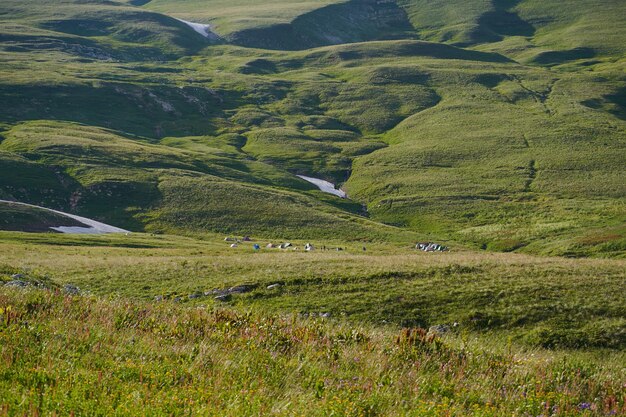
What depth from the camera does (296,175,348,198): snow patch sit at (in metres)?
140

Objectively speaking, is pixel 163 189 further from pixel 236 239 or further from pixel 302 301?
pixel 302 301

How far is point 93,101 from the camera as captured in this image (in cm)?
19075

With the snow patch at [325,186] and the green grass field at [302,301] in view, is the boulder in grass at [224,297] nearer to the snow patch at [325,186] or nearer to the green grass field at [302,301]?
the green grass field at [302,301]

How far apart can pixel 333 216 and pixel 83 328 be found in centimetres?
10189

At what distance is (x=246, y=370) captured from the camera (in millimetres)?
8750

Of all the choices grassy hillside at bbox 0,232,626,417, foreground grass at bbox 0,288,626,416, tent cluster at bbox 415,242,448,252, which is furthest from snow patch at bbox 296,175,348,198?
foreground grass at bbox 0,288,626,416

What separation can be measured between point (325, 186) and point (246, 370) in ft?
446

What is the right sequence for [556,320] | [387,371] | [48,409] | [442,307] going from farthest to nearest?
1. [442,307]
2. [556,320]
3. [387,371]
4. [48,409]

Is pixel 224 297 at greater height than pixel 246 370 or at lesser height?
lesser

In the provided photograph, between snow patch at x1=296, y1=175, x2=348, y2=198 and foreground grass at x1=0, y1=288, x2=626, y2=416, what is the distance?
4995 inches

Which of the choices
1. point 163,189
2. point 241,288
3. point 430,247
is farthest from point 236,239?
point 241,288

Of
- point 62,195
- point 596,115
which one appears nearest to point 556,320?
point 62,195

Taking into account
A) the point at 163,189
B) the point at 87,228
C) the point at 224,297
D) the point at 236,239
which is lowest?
the point at 236,239

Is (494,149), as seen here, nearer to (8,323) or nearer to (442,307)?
(442,307)
